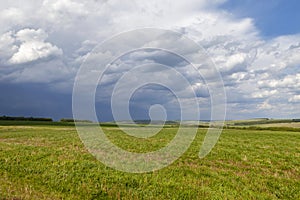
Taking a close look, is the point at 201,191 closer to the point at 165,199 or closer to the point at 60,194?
the point at 165,199

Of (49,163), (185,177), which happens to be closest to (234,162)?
(185,177)

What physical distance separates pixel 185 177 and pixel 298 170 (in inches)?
311

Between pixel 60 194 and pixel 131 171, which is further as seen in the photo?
pixel 131 171

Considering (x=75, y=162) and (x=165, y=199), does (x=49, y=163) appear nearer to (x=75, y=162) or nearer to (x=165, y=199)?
(x=75, y=162)

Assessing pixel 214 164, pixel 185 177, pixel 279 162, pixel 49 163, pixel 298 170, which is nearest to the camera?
pixel 185 177

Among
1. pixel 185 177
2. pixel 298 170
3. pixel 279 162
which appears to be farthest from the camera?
pixel 279 162

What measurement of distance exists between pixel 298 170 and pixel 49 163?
14539mm

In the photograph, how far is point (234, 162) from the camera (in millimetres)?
19938

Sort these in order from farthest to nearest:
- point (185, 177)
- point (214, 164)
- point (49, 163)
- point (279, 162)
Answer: point (279, 162), point (214, 164), point (49, 163), point (185, 177)

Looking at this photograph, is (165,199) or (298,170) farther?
(298,170)

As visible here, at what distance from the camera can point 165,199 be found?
11062mm

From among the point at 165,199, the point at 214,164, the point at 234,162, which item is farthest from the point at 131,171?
the point at 234,162

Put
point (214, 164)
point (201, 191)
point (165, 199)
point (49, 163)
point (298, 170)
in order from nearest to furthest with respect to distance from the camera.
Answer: point (165, 199), point (201, 191), point (49, 163), point (298, 170), point (214, 164)

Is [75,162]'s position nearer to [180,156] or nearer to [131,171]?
[131,171]
